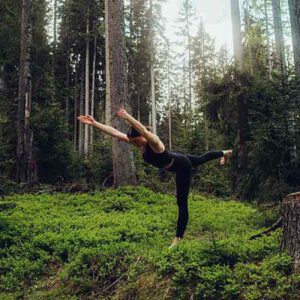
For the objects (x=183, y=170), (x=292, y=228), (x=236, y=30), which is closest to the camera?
(x=292, y=228)

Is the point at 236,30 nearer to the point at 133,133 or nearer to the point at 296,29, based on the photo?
the point at 296,29

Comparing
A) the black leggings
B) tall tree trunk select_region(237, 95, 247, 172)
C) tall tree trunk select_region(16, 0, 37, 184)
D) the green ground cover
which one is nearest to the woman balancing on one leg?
the black leggings

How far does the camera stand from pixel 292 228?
17.5 feet

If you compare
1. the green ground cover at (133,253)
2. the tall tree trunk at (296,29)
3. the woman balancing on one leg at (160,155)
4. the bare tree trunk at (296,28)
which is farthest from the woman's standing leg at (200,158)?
the tall tree trunk at (296,29)

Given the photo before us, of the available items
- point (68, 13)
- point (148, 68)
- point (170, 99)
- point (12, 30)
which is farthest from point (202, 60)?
point (12, 30)

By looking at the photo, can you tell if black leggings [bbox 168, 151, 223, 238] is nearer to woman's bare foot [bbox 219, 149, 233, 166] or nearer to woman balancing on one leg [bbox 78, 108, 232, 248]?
woman balancing on one leg [bbox 78, 108, 232, 248]

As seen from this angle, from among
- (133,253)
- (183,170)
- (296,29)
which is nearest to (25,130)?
(296,29)

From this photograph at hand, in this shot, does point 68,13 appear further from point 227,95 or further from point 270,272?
point 270,272

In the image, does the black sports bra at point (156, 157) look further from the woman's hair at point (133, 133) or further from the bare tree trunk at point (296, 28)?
the bare tree trunk at point (296, 28)

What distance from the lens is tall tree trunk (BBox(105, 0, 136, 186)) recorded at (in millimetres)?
14008

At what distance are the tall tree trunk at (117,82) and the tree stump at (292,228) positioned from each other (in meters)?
8.83

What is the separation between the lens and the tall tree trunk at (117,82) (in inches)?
551

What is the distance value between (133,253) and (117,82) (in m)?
8.04

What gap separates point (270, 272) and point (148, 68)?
33947mm
